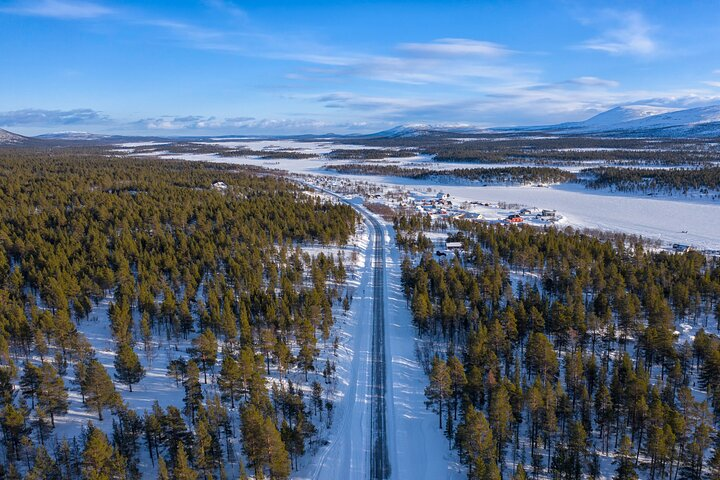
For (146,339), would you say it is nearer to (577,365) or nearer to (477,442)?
(477,442)

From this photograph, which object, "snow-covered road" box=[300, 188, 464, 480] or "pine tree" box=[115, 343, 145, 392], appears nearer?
"snow-covered road" box=[300, 188, 464, 480]

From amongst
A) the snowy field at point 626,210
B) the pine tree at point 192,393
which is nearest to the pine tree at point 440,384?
the pine tree at point 192,393

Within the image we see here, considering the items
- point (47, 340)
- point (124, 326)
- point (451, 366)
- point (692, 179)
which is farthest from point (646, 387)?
point (692, 179)

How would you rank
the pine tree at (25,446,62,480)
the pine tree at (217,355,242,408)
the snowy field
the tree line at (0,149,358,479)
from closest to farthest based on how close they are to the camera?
the pine tree at (25,446,62,480), the tree line at (0,149,358,479), the pine tree at (217,355,242,408), the snowy field

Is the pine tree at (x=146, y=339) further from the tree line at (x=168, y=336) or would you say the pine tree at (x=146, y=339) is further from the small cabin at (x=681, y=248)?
the small cabin at (x=681, y=248)

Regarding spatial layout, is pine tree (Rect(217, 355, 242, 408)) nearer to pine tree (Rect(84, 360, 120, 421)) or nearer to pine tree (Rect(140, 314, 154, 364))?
pine tree (Rect(84, 360, 120, 421))

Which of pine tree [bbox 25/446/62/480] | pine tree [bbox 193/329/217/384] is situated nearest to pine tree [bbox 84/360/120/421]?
pine tree [bbox 25/446/62/480]
